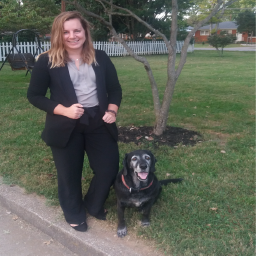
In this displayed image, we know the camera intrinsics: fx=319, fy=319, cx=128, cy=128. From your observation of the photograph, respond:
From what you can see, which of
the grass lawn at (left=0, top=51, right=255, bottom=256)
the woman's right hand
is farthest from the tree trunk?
the woman's right hand

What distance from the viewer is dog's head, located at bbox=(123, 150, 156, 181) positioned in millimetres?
2621

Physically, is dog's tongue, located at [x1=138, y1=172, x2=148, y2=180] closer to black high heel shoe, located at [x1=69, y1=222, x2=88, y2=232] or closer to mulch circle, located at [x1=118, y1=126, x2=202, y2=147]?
black high heel shoe, located at [x1=69, y1=222, x2=88, y2=232]

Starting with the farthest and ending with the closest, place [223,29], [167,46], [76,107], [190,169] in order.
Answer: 1. [223,29]
2. [167,46]
3. [190,169]
4. [76,107]

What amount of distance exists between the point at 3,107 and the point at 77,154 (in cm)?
518

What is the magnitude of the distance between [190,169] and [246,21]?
56.0m

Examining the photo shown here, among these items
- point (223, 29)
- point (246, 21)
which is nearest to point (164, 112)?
point (246, 21)

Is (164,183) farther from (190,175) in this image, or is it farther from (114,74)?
(114,74)

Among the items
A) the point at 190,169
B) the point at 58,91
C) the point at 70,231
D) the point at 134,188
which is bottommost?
the point at 70,231

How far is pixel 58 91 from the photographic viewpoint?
264 centimetres

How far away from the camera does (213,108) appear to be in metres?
7.38

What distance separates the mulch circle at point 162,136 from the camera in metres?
5.09

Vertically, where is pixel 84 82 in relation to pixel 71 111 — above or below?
above

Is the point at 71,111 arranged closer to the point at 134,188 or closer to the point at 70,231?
the point at 134,188

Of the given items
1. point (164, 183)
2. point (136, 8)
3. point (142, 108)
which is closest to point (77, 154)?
point (164, 183)
